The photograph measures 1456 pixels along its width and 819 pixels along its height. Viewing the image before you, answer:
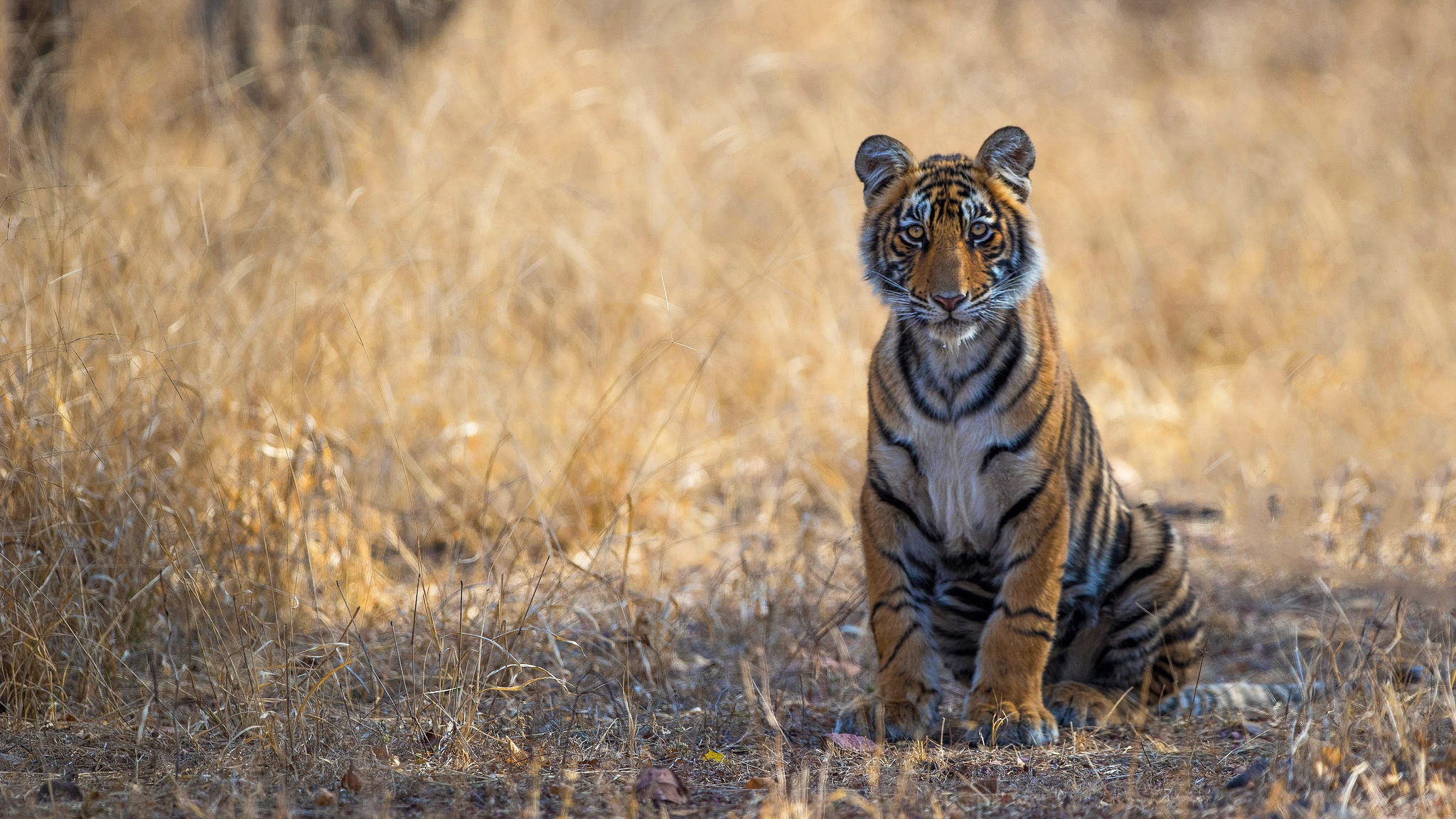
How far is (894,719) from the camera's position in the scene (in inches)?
124

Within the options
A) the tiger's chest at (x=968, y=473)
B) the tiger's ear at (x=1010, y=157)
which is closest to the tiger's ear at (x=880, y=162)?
the tiger's ear at (x=1010, y=157)

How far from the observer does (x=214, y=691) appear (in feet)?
9.83

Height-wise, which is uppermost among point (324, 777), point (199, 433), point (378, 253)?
point (378, 253)

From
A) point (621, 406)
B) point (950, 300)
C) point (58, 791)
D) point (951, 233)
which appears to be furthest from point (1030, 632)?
point (621, 406)

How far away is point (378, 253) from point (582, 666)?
2.38 meters

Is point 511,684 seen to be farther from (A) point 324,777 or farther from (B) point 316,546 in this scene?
(B) point 316,546

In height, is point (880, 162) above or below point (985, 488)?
above

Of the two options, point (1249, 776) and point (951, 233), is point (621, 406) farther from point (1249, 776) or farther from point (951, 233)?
point (1249, 776)

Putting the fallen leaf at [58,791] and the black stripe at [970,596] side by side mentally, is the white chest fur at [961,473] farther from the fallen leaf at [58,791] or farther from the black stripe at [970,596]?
the fallen leaf at [58,791]

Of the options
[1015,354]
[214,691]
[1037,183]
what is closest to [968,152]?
[1037,183]

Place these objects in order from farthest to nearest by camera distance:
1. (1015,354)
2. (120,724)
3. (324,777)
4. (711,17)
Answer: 1. (711,17)
2. (1015,354)
3. (120,724)
4. (324,777)

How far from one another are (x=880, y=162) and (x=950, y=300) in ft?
1.78

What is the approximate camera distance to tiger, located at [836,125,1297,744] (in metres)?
3.13

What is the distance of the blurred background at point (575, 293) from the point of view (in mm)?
3920
